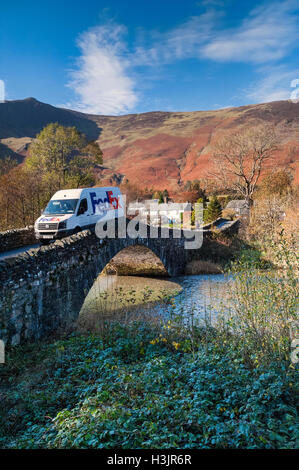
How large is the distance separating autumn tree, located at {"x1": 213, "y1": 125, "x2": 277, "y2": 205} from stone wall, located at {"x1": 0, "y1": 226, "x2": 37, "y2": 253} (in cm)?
2232

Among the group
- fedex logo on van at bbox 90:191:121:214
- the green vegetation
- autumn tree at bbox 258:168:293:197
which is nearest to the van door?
fedex logo on van at bbox 90:191:121:214

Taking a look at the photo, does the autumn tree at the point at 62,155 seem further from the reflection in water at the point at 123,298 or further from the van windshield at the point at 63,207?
the van windshield at the point at 63,207

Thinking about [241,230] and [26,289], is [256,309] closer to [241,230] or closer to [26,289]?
[26,289]

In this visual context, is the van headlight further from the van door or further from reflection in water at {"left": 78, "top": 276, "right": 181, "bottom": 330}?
reflection in water at {"left": 78, "top": 276, "right": 181, "bottom": 330}

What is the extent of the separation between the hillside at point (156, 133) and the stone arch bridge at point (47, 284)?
67291 millimetres

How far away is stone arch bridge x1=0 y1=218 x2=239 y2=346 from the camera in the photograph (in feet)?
19.8

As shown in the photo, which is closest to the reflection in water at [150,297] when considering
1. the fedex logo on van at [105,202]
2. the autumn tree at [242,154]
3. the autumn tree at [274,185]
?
the fedex logo on van at [105,202]

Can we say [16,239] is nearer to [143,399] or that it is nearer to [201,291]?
[201,291]

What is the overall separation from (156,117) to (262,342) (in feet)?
621

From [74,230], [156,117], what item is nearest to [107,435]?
[74,230]

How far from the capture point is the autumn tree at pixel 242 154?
102 feet

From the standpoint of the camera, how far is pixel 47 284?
726cm


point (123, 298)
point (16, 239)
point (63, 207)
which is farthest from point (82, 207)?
point (123, 298)
